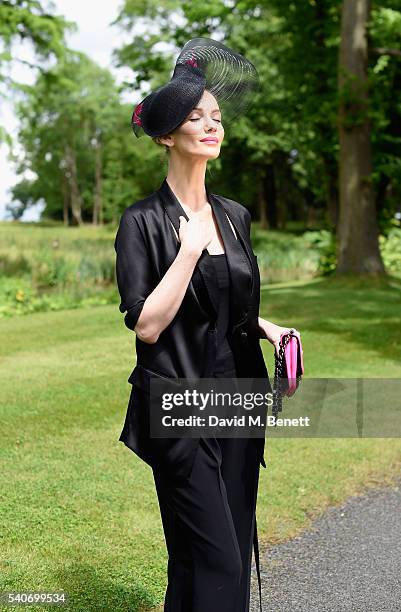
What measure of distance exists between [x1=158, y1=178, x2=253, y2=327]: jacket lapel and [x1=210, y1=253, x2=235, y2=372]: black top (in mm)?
19

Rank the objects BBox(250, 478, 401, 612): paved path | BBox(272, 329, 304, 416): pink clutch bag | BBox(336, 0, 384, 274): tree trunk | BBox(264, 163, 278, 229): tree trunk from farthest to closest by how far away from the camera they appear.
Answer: BBox(264, 163, 278, 229): tree trunk → BBox(336, 0, 384, 274): tree trunk → BBox(250, 478, 401, 612): paved path → BBox(272, 329, 304, 416): pink clutch bag

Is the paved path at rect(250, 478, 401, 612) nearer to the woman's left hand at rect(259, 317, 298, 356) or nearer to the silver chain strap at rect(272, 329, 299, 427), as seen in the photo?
the silver chain strap at rect(272, 329, 299, 427)

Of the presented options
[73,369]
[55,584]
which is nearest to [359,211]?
[73,369]

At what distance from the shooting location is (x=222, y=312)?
282 centimetres

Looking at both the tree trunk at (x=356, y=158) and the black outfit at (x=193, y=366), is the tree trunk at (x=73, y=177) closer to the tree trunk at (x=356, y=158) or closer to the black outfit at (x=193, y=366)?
the tree trunk at (x=356, y=158)

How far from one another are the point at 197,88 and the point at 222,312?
0.80 metres

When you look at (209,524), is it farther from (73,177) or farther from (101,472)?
(73,177)

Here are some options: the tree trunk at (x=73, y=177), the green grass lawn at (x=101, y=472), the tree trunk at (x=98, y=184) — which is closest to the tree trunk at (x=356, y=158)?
the green grass lawn at (x=101, y=472)

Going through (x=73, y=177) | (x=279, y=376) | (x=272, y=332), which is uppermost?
(x=73, y=177)

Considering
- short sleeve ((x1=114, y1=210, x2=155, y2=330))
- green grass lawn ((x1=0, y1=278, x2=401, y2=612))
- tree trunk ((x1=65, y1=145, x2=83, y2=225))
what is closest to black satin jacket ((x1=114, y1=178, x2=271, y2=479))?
short sleeve ((x1=114, y1=210, x2=155, y2=330))

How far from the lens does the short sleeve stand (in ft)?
8.84

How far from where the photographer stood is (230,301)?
2.85 m

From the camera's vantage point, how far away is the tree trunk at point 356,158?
56.6 ft

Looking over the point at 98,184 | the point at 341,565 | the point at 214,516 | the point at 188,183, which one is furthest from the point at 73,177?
the point at 214,516
